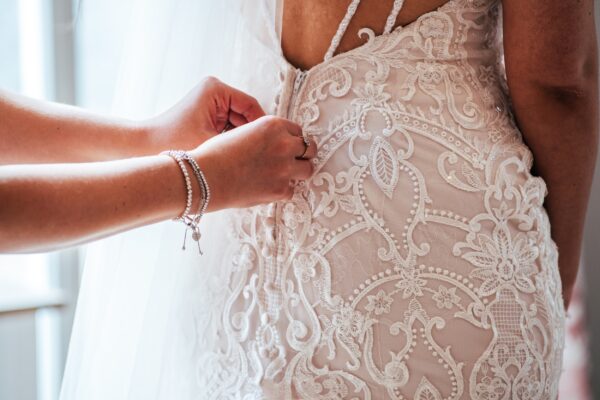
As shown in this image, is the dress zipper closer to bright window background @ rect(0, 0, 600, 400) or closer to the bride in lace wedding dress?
the bride in lace wedding dress

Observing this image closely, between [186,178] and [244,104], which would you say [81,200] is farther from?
[244,104]

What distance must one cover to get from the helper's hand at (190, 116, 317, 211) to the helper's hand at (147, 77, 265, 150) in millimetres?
74

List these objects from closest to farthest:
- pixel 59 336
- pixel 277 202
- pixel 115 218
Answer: pixel 115 218 → pixel 277 202 → pixel 59 336

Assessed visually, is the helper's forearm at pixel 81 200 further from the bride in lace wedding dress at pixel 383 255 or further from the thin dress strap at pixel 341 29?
the thin dress strap at pixel 341 29

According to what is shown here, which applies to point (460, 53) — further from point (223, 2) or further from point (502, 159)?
point (223, 2)

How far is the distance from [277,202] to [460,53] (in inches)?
12.0

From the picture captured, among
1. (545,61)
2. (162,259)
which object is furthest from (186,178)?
(545,61)

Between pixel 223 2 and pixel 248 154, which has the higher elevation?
pixel 223 2

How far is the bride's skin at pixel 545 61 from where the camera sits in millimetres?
797

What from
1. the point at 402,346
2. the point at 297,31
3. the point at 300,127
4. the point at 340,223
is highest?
the point at 297,31

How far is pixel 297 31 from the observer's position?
0.84 metres

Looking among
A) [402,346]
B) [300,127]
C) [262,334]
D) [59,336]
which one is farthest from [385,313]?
[59,336]

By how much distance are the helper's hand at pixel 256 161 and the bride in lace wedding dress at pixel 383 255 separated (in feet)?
0.10

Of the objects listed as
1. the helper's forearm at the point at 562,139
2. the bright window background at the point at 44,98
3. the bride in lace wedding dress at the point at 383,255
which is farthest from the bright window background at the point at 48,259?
the bride in lace wedding dress at the point at 383,255
